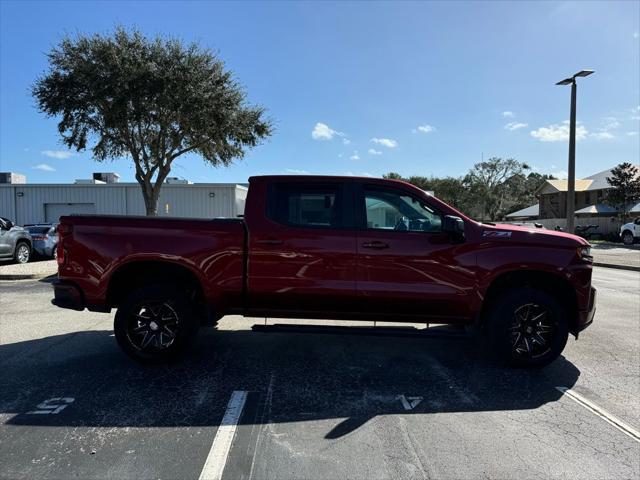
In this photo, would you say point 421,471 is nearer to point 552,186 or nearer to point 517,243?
point 517,243

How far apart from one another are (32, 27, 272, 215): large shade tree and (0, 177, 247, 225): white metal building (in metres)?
5.90

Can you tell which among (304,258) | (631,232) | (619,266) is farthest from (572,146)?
(304,258)

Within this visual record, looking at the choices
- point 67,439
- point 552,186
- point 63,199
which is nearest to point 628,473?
point 67,439

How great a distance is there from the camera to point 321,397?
4.15 m

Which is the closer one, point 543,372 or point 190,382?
point 190,382

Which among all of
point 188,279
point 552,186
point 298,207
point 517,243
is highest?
point 552,186

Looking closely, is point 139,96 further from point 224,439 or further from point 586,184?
point 586,184

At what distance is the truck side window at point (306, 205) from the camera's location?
491 centimetres

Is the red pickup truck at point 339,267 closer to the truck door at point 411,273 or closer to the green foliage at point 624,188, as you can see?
the truck door at point 411,273

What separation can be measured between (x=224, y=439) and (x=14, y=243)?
50.1 ft

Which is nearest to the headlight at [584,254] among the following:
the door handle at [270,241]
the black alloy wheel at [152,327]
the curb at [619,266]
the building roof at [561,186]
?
the door handle at [270,241]

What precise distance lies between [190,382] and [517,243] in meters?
3.57

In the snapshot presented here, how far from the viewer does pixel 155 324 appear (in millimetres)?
4895

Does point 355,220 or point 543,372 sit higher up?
point 355,220
